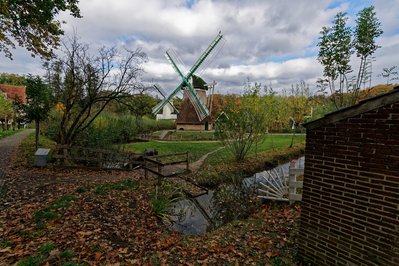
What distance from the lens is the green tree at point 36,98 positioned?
11.5m

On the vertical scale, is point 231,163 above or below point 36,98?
below

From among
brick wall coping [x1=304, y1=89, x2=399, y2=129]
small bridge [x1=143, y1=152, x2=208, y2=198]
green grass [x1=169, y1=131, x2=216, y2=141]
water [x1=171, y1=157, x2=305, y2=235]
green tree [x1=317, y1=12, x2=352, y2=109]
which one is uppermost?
green tree [x1=317, y1=12, x2=352, y2=109]

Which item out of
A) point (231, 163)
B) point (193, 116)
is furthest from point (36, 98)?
point (193, 116)

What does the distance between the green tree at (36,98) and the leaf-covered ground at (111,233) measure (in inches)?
160

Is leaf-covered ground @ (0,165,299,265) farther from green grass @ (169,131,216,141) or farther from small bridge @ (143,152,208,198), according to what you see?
green grass @ (169,131,216,141)

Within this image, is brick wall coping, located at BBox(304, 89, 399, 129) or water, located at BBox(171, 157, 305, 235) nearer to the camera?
brick wall coping, located at BBox(304, 89, 399, 129)

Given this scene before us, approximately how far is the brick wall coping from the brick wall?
69 millimetres

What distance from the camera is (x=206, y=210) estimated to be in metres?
8.83

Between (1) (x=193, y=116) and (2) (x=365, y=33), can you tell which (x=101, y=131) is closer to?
(2) (x=365, y=33)

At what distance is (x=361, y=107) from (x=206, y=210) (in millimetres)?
6537

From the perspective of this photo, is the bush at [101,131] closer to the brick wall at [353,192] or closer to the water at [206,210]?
the water at [206,210]

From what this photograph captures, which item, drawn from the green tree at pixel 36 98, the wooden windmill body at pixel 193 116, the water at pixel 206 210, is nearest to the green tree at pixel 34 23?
the green tree at pixel 36 98

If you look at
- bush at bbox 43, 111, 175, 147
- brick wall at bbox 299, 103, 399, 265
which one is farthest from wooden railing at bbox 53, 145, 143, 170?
brick wall at bbox 299, 103, 399, 265

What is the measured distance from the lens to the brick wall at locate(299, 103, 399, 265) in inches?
132
